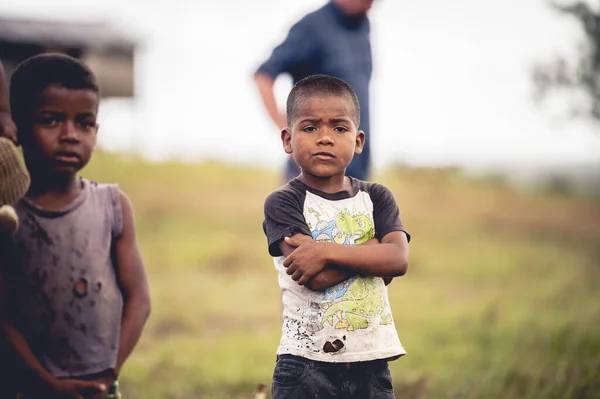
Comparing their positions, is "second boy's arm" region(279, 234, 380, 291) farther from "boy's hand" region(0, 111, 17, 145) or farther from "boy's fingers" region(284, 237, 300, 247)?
"boy's hand" region(0, 111, 17, 145)

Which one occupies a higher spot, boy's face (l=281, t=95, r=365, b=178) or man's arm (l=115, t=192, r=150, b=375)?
boy's face (l=281, t=95, r=365, b=178)

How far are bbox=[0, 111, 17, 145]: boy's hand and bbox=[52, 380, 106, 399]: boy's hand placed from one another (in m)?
0.79

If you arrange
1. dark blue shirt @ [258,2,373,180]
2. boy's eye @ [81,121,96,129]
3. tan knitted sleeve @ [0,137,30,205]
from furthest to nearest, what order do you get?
1. dark blue shirt @ [258,2,373,180]
2. boy's eye @ [81,121,96,129]
3. tan knitted sleeve @ [0,137,30,205]

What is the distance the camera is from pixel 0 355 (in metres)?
2.60

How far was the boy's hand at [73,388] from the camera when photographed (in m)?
2.58

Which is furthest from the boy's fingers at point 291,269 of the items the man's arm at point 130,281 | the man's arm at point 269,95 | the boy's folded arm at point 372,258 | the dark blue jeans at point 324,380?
the man's arm at point 269,95

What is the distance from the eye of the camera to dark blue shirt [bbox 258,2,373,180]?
13.1 feet

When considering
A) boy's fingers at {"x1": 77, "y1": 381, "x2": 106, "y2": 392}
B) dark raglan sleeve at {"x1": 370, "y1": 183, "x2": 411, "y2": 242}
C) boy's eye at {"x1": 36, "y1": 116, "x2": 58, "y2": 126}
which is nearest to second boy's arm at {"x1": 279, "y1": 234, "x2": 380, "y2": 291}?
dark raglan sleeve at {"x1": 370, "y1": 183, "x2": 411, "y2": 242}

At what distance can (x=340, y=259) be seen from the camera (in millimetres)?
2426

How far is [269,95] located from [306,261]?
178 cm

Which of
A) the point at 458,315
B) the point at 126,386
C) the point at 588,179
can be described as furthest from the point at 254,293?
the point at 588,179

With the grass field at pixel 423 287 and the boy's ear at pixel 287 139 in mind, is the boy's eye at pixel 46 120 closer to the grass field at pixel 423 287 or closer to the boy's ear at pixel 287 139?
the boy's ear at pixel 287 139

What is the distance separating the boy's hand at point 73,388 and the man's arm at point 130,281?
0.69 ft

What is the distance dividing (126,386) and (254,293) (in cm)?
425
